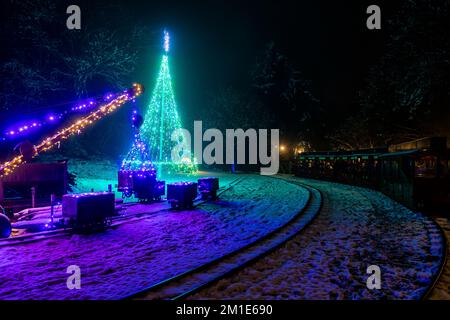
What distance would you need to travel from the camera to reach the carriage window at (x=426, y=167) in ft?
44.4

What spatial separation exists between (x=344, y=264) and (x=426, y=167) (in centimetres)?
966

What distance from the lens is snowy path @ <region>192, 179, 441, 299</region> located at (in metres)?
5.41

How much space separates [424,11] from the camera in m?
17.9

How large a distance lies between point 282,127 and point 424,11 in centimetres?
2851

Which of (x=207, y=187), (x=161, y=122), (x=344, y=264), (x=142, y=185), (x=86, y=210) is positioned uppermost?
(x=161, y=122)

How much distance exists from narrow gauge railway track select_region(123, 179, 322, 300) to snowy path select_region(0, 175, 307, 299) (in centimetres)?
26

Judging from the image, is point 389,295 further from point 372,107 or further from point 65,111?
point 372,107

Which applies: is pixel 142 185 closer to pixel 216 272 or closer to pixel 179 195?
pixel 179 195

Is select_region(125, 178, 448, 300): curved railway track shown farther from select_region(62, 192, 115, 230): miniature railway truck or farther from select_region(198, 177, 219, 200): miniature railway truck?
select_region(198, 177, 219, 200): miniature railway truck

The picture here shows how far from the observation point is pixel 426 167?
13977 millimetres

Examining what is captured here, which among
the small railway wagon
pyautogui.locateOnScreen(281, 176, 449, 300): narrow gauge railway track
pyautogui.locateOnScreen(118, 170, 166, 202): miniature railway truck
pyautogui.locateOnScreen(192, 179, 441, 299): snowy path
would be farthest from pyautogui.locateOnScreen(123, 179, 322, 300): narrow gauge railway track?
pyautogui.locateOnScreen(118, 170, 166, 202): miniature railway truck

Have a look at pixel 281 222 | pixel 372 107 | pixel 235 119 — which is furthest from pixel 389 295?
pixel 235 119

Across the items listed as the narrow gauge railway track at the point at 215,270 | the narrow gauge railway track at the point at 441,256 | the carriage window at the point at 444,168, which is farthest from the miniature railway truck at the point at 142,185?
the carriage window at the point at 444,168

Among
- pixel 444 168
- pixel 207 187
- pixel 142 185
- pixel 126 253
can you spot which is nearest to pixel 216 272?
pixel 126 253
